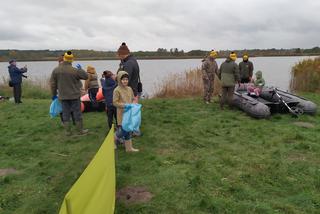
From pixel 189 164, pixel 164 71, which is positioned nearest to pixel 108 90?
pixel 189 164

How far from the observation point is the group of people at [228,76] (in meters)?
10.2

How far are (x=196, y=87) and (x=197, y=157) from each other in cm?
873

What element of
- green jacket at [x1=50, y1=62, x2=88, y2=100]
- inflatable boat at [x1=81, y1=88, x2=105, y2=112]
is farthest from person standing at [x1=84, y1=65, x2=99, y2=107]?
green jacket at [x1=50, y1=62, x2=88, y2=100]

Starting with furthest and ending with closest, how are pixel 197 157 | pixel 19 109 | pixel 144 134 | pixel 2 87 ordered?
pixel 2 87 < pixel 19 109 < pixel 144 134 < pixel 197 157

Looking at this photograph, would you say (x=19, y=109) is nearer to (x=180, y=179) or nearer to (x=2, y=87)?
(x=2, y=87)

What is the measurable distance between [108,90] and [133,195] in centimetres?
300

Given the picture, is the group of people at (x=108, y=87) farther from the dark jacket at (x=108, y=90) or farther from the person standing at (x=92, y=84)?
the person standing at (x=92, y=84)

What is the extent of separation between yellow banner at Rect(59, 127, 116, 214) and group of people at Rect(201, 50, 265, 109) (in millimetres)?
7208

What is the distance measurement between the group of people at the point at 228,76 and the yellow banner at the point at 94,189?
7.21 metres

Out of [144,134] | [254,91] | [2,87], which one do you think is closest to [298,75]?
[254,91]

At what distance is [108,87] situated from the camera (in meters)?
7.22

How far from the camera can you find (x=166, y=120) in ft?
30.1

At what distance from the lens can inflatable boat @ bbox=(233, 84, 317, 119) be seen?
934 centimetres

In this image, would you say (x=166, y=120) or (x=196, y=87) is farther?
(x=196, y=87)
